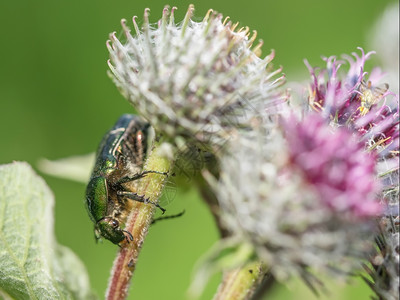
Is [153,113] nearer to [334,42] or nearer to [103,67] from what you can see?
[103,67]

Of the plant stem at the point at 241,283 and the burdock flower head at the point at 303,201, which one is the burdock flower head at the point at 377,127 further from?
the plant stem at the point at 241,283

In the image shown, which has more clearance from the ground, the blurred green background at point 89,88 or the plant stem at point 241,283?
the blurred green background at point 89,88

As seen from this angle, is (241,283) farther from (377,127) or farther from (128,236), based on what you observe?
(377,127)

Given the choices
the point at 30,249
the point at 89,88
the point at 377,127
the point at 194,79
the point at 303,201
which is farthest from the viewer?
the point at 89,88

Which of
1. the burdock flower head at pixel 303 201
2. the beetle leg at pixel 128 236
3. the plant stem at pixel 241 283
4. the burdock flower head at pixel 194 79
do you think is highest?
the burdock flower head at pixel 194 79

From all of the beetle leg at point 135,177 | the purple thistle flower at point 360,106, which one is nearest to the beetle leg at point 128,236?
the beetle leg at point 135,177

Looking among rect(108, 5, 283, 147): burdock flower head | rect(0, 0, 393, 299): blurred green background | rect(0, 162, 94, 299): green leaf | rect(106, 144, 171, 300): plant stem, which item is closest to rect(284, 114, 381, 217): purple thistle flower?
rect(108, 5, 283, 147): burdock flower head

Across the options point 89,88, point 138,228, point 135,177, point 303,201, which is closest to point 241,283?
point 138,228
